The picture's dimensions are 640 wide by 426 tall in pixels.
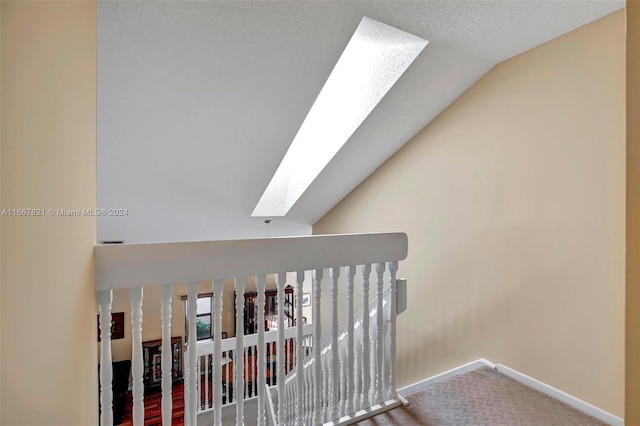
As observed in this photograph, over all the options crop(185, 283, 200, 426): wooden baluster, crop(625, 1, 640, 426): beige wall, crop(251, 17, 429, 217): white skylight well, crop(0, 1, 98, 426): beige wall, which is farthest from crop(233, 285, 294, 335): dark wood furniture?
crop(625, 1, 640, 426): beige wall

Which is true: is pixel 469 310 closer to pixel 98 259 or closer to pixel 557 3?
pixel 557 3

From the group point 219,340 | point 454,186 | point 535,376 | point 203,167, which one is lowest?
point 535,376

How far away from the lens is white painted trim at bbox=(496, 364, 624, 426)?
1478 millimetres

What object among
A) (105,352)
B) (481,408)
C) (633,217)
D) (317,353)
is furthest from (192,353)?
(481,408)

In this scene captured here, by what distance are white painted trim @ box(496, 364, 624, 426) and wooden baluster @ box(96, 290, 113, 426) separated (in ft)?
6.85

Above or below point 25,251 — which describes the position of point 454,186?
above

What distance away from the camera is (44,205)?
57 cm

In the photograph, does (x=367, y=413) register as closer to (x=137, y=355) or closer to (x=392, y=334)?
(x=392, y=334)

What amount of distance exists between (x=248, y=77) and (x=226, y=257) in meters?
1.20

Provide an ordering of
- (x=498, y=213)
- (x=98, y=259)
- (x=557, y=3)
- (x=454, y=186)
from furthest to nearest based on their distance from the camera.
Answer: (x=454, y=186) → (x=498, y=213) → (x=557, y=3) → (x=98, y=259)

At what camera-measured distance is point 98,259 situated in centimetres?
97

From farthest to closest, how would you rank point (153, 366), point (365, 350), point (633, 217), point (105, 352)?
point (153, 366), point (365, 350), point (105, 352), point (633, 217)

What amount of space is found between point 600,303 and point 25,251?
7.10 ft

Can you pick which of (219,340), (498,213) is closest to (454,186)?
(498,213)
